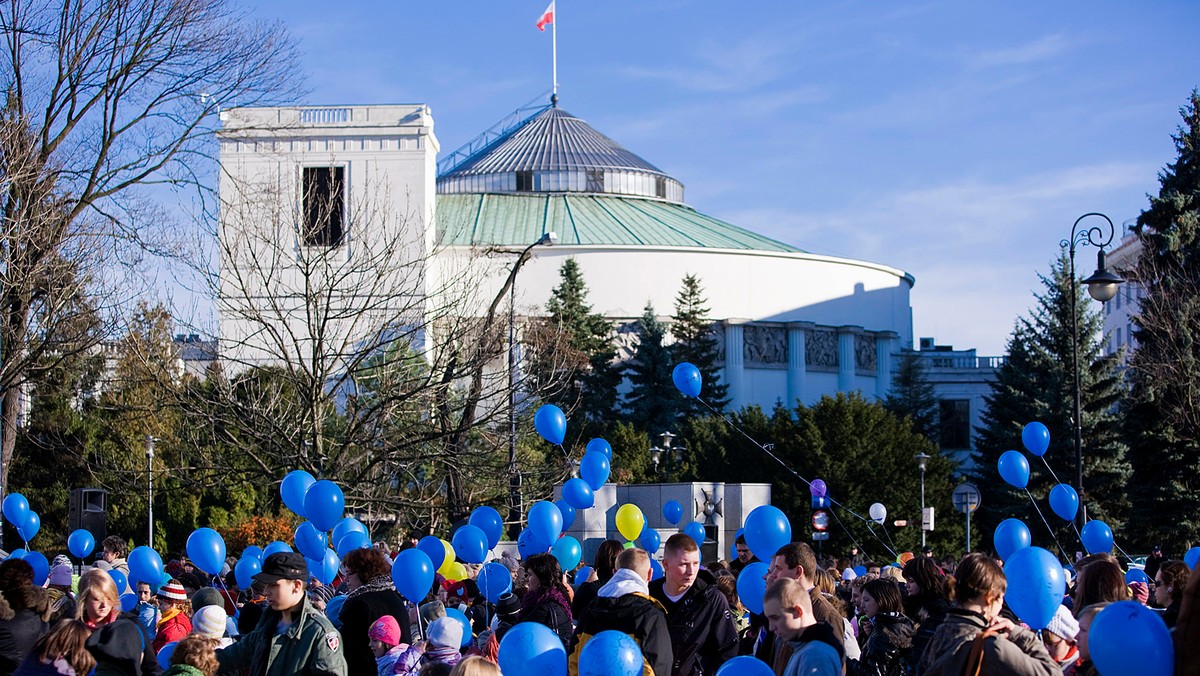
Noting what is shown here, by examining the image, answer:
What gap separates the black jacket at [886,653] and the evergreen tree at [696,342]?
173ft

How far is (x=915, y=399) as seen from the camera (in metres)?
67.2

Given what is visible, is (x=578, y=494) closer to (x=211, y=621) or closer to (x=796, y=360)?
(x=211, y=621)

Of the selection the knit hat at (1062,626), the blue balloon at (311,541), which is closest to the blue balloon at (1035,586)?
the knit hat at (1062,626)

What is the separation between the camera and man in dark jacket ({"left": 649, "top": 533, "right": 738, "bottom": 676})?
25.6 feet

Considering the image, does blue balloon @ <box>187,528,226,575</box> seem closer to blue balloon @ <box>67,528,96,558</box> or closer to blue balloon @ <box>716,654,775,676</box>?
blue balloon @ <box>67,528,96,558</box>

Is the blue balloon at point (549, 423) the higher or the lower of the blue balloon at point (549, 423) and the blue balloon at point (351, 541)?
the higher

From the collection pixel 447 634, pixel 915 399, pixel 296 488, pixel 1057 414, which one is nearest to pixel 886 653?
pixel 447 634

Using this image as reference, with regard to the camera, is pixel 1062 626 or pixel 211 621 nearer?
pixel 1062 626

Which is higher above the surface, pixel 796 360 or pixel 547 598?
pixel 796 360

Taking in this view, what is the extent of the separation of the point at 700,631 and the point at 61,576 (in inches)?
279

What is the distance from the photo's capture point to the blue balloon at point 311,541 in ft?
42.5

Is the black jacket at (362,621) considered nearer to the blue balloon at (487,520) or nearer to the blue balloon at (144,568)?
the blue balloon at (144,568)

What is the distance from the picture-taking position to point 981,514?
46906 mm

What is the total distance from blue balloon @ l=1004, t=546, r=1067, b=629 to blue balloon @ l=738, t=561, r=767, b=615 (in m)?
2.42
